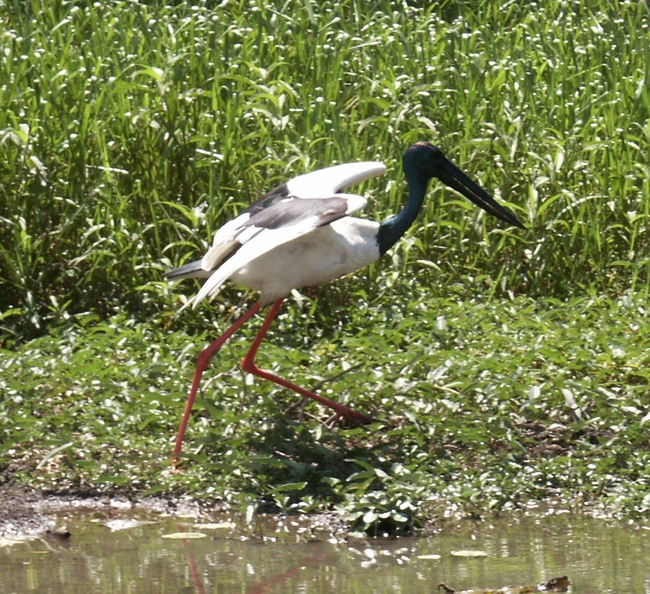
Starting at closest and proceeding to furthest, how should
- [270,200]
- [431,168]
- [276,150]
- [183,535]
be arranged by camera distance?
[183,535] < [270,200] < [431,168] < [276,150]

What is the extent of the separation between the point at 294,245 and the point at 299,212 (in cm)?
19

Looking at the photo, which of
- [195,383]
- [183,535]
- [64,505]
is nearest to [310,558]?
[183,535]

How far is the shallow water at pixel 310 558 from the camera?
128 inches

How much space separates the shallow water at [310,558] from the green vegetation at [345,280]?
16cm

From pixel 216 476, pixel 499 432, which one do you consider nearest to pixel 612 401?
pixel 499 432

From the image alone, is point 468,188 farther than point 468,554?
Yes

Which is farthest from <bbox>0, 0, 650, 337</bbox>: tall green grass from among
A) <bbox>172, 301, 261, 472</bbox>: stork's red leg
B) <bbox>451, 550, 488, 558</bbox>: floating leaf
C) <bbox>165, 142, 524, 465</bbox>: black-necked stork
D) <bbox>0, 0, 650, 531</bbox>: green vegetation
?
<bbox>451, 550, 488, 558</bbox>: floating leaf

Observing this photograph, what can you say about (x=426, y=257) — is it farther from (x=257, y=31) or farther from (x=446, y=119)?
(x=257, y=31)

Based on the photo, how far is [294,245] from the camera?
177 inches

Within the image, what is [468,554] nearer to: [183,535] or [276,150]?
[183,535]

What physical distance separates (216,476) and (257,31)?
11.3ft

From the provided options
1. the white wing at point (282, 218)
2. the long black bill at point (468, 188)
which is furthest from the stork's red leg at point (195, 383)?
Result: the long black bill at point (468, 188)

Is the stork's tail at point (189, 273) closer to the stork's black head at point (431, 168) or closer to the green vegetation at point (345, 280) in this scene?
the green vegetation at point (345, 280)

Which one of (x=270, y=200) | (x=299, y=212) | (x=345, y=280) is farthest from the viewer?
(x=345, y=280)
